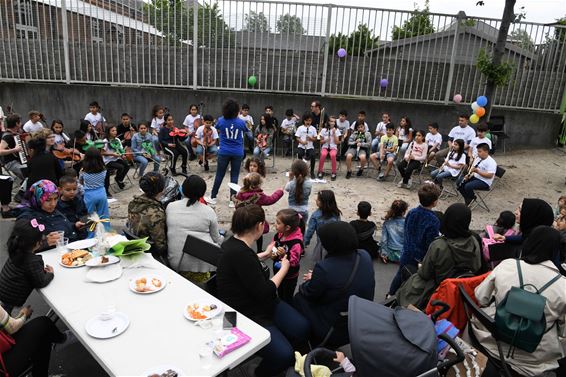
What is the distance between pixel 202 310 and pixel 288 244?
1.22m

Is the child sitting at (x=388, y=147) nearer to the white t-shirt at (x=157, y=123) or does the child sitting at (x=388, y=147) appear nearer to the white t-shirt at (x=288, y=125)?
the white t-shirt at (x=288, y=125)

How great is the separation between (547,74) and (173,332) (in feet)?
39.2

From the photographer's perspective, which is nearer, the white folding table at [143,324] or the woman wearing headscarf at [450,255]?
the white folding table at [143,324]

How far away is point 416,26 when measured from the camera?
10352mm

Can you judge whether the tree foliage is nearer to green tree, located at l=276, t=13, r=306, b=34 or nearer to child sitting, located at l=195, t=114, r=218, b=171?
green tree, located at l=276, t=13, r=306, b=34

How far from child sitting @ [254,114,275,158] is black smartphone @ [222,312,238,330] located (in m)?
7.03

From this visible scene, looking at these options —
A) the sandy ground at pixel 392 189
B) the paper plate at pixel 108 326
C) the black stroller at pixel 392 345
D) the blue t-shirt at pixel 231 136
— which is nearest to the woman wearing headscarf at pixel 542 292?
the black stroller at pixel 392 345

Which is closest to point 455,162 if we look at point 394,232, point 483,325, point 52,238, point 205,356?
point 394,232

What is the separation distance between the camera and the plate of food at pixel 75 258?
3.49 m

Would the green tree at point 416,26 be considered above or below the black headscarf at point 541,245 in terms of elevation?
above

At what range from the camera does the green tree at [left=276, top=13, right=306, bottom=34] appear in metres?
10.5

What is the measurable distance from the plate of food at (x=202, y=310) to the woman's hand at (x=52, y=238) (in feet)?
5.45

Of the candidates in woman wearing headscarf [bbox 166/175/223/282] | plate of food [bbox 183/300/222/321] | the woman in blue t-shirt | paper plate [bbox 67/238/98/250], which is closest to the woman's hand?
paper plate [bbox 67/238/98/250]

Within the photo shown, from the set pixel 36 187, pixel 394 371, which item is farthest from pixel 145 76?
pixel 394 371
